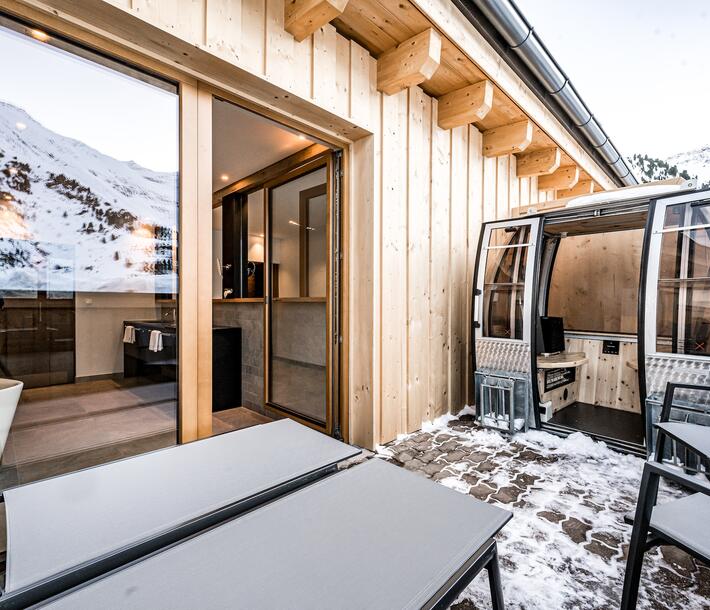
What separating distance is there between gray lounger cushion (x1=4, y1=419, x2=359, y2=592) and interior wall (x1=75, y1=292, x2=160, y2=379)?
25.5 inches

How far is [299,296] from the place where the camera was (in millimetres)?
3426

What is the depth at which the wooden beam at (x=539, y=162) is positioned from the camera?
170 inches

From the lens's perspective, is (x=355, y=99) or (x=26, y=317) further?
(x=355, y=99)

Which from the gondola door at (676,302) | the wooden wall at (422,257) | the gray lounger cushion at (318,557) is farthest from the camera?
the wooden wall at (422,257)

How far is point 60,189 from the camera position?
163cm

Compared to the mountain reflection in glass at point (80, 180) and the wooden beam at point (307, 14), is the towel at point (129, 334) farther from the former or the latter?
the wooden beam at point (307, 14)

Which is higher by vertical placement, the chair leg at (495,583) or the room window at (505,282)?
the room window at (505,282)

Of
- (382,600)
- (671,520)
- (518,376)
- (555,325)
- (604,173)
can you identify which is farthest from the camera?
(604,173)

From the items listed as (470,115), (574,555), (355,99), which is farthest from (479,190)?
(574,555)

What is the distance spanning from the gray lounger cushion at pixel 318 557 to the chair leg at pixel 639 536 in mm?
566

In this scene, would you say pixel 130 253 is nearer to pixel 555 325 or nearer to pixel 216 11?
pixel 216 11

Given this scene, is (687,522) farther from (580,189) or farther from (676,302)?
(580,189)

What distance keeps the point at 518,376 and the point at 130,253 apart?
2904 millimetres

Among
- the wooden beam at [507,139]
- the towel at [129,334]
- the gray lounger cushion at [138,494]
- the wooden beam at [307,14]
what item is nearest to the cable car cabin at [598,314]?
the wooden beam at [507,139]
